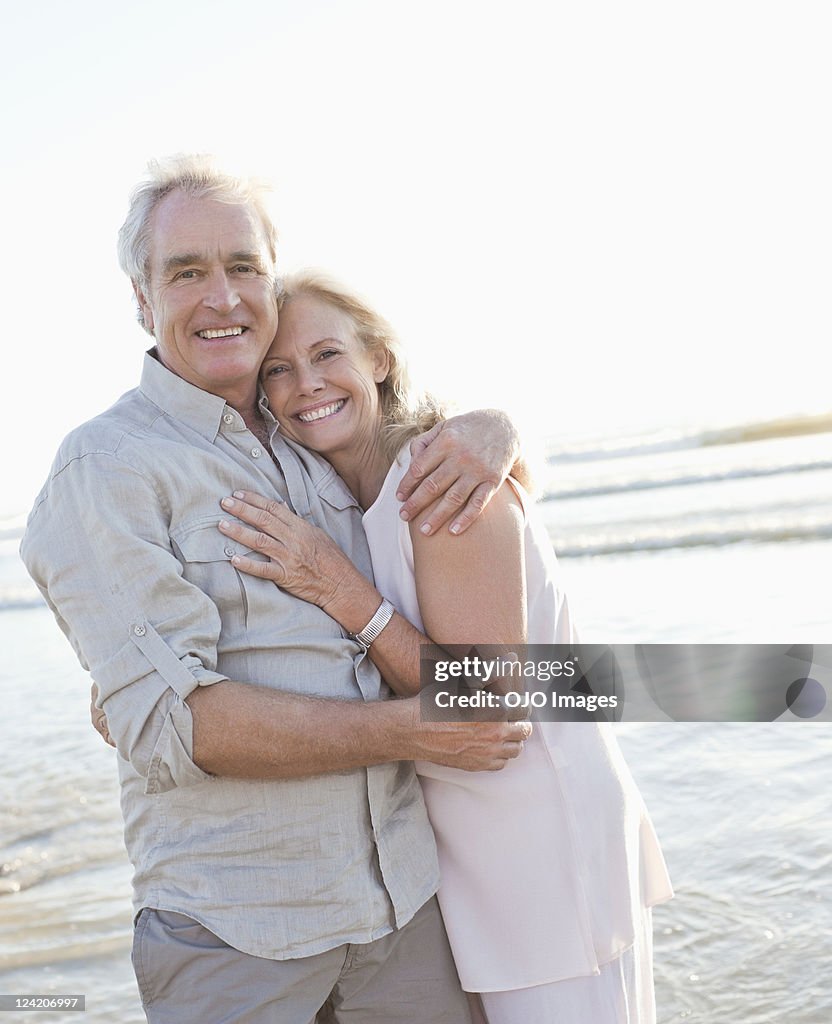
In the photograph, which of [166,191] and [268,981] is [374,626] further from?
[166,191]

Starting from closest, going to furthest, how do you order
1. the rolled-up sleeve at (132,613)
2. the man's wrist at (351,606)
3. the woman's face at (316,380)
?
the rolled-up sleeve at (132,613) < the man's wrist at (351,606) < the woman's face at (316,380)

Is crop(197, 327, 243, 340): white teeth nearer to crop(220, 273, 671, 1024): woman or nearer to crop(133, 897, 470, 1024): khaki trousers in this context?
crop(220, 273, 671, 1024): woman

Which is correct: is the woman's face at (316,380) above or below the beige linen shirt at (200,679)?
above

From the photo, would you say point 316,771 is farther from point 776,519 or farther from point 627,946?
point 776,519

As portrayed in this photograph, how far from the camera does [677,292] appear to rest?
39219 mm

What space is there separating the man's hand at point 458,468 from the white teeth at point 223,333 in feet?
1.50

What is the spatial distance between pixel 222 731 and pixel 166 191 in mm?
1144

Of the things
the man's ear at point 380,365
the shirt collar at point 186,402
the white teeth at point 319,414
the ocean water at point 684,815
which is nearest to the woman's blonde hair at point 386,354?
the man's ear at point 380,365

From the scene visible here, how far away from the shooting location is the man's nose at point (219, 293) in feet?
7.80

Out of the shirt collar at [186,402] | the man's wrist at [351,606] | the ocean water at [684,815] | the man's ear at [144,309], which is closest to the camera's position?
the man's wrist at [351,606]

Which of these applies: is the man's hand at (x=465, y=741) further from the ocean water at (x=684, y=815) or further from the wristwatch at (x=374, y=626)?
the ocean water at (x=684, y=815)

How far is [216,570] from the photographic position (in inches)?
83.9

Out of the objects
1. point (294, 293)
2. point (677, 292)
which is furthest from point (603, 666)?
point (677, 292)

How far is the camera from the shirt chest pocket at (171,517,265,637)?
2.11 meters
